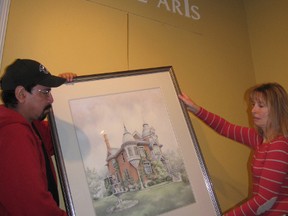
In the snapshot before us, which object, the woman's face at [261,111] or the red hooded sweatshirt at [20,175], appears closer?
the red hooded sweatshirt at [20,175]

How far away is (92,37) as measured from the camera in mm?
1418

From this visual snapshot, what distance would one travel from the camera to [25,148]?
874 millimetres

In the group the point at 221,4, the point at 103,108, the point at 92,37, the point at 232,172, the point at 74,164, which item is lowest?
the point at 232,172

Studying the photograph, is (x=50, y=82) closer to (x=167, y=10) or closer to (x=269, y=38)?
(x=167, y=10)

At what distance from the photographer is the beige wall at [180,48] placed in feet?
4.23

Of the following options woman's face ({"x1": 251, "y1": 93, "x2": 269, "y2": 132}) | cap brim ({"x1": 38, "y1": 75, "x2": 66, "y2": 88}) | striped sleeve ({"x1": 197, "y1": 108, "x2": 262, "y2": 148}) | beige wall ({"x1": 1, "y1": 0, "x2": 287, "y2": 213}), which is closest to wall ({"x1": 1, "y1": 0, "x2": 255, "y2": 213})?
beige wall ({"x1": 1, "y1": 0, "x2": 287, "y2": 213})

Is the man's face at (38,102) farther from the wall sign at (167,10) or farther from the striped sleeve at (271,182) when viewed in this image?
the striped sleeve at (271,182)

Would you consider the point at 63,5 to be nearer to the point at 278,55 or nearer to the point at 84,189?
the point at 84,189

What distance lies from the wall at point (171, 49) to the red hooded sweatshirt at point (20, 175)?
446 millimetres

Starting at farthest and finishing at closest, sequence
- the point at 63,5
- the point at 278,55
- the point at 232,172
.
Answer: the point at 278,55 → the point at 232,172 → the point at 63,5

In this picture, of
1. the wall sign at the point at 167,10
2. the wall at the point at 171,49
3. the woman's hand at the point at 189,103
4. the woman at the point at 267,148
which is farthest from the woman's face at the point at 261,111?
the wall sign at the point at 167,10

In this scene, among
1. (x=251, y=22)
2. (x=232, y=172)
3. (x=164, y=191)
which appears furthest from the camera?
(x=251, y=22)

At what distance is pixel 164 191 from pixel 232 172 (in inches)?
33.9

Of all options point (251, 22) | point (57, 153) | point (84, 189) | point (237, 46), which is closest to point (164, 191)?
point (84, 189)
